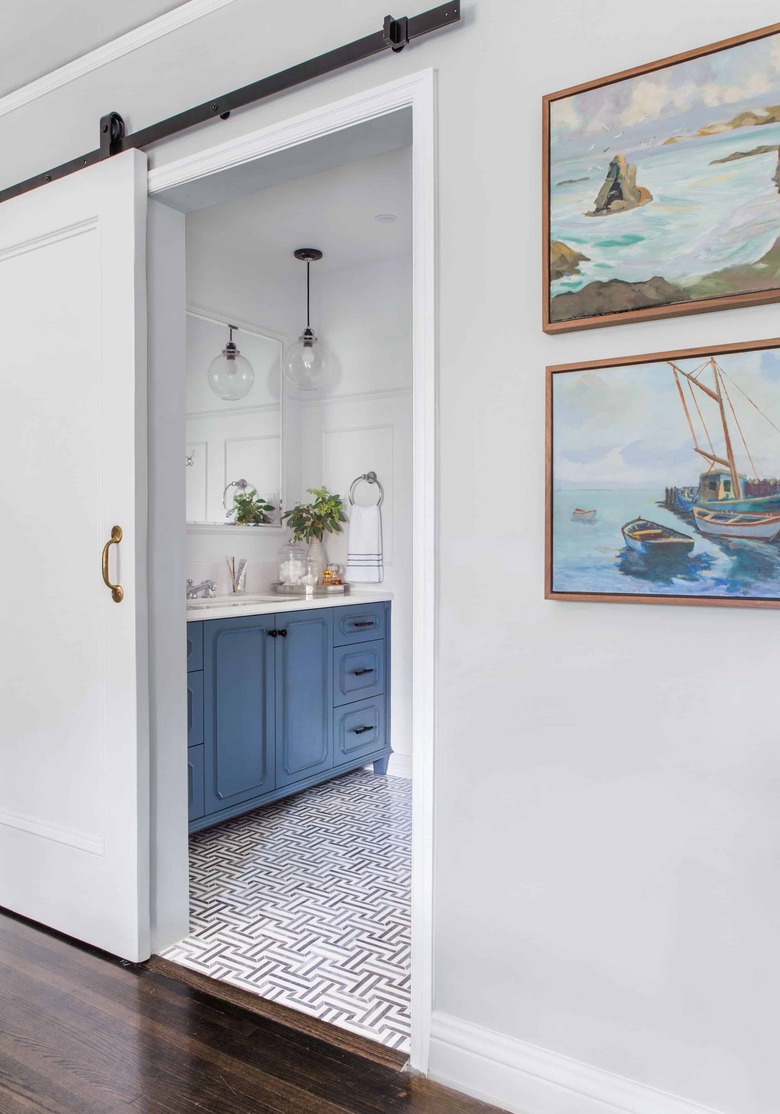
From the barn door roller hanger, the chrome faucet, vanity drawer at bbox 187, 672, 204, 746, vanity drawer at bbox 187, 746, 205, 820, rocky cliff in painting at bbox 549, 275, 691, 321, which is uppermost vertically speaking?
the barn door roller hanger

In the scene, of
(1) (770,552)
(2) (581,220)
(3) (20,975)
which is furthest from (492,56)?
(3) (20,975)

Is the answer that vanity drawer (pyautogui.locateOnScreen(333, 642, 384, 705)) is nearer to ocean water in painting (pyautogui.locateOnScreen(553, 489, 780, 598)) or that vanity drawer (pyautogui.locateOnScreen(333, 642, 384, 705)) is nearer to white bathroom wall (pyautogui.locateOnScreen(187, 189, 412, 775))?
white bathroom wall (pyautogui.locateOnScreen(187, 189, 412, 775))

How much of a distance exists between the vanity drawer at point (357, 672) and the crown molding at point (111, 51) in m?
2.31

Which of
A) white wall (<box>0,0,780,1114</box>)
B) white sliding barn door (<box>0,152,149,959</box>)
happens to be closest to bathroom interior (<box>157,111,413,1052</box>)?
white sliding barn door (<box>0,152,149,959</box>)

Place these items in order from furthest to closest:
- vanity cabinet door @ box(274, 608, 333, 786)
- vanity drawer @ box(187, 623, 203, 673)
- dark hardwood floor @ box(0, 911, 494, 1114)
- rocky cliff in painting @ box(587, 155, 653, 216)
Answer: vanity cabinet door @ box(274, 608, 333, 786) → vanity drawer @ box(187, 623, 203, 673) → dark hardwood floor @ box(0, 911, 494, 1114) → rocky cliff in painting @ box(587, 155, 653, 216)

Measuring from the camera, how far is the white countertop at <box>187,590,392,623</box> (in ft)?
9.57

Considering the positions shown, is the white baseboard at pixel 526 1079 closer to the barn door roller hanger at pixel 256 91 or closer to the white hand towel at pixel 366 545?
the barn door roller hanger at pixel 256 91

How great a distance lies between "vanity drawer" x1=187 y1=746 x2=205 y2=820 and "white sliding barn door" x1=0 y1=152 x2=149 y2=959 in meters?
0.57

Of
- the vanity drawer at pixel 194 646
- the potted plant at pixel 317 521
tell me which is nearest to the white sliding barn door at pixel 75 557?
the vanity drawer at pixel 194 646

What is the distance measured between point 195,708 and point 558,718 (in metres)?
1.68

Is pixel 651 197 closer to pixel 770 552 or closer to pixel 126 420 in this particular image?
pixel 770 552

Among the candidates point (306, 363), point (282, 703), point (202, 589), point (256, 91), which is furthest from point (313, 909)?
point (306, 363)

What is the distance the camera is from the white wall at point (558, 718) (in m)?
1.36

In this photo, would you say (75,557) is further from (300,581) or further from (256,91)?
(300,581)
